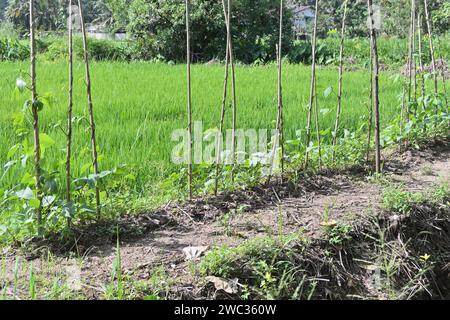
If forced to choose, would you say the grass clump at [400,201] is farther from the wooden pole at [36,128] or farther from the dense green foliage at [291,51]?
the dense green foliage at [291,51]

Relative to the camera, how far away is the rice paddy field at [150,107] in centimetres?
406

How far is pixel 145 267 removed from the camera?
8.23 feet

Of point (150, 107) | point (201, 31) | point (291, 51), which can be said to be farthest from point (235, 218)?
point (291, 51)

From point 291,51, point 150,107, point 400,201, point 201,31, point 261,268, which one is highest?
point 201,31

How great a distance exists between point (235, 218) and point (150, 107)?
9.71 ft

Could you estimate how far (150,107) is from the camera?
231 inches

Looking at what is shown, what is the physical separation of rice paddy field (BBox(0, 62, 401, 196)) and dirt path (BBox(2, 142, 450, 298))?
0.53 metres

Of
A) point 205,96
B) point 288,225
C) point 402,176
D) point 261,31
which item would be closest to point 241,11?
point 261,31

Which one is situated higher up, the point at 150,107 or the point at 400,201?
the point at 150,107

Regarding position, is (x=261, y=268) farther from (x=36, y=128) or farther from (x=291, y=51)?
(x=291, y=51)

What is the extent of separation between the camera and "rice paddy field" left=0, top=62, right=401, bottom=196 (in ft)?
13.3

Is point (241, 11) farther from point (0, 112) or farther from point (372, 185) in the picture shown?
point (372, 185)

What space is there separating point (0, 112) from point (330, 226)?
358cm

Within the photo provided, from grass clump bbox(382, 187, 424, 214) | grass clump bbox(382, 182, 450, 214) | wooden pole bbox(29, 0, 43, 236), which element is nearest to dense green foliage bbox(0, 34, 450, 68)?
grass clump bbox(382, 182, 450, 214)
